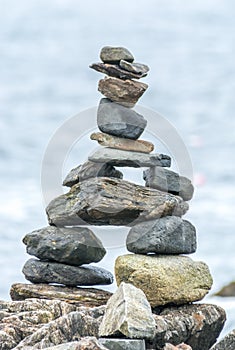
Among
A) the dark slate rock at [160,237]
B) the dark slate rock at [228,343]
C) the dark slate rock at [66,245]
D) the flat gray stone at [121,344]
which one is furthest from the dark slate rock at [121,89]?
the flat gray stone at [121,344]

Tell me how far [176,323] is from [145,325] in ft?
9.43

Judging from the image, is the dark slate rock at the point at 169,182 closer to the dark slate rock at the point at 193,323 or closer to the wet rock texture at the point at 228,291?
the wet rock texture at the point at 228,291

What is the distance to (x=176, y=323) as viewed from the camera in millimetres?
13789

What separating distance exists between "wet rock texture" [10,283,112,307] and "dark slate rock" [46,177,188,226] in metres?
1.29

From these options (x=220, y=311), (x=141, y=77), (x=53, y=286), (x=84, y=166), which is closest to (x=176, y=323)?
(x=220, y=311)

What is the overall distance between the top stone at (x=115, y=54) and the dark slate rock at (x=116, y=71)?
0.12m

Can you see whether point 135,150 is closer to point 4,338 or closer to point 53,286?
point 53,286

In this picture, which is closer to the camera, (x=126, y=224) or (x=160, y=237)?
(x=160, y=237)

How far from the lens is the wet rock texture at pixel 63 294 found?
14734 mm

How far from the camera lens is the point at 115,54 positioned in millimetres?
15406

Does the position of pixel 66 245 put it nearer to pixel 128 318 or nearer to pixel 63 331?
pixel 63 331

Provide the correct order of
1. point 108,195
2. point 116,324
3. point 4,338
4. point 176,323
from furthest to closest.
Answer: point 108,195 < point 176,323 < point 4,338 < point 116,324

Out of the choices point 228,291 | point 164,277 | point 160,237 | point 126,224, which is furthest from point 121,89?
point 228,291

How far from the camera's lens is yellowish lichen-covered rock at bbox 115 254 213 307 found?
1432 cm
